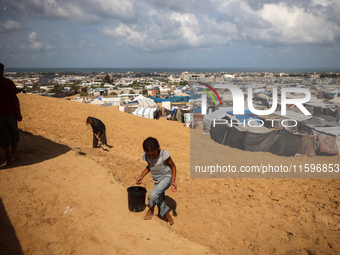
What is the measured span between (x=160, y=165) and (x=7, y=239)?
2.11 meters

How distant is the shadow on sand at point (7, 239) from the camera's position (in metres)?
2.62

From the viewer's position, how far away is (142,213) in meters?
3.92

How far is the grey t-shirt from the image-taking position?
3449 millimetres

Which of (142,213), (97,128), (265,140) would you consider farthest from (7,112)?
(265,140)

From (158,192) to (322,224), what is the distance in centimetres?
348

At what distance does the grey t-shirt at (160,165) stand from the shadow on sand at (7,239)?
1.89 m

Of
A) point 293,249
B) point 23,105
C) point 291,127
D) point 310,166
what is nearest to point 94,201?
point 293,249

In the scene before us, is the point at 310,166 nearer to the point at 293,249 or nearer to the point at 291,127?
the point at 291,127

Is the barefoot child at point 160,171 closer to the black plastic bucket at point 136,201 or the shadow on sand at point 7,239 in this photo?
the black plastic bucket at point 136,201

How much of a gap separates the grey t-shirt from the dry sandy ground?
2.63 feet

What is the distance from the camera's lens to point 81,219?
11.2ft

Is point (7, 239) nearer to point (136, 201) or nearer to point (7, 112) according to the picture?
point (136, 201)

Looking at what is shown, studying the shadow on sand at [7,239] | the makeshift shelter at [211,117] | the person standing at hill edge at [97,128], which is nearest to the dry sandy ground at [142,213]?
the shadow on sand at [7,239]

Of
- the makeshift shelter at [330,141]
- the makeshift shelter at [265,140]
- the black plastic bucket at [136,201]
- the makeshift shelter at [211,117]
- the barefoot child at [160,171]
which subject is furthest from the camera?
the makeshift shelter at [211,117]
